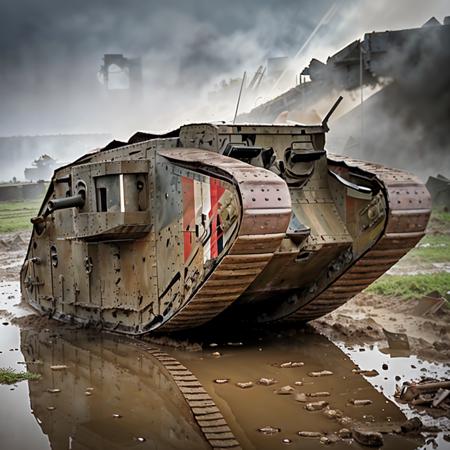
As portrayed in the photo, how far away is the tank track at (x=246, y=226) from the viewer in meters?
7.33

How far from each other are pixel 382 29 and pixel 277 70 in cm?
356

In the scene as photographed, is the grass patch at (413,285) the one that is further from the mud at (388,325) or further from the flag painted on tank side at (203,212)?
the flag painted on tank side at (203,212)

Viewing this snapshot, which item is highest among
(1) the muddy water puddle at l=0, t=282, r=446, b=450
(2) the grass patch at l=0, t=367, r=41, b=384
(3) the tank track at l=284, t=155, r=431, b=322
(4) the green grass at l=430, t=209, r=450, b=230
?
(3) the tank track at l=284, t=155, r=431, b=322

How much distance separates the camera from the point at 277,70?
22.2 metres

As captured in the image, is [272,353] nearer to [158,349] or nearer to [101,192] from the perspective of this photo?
[158,349]

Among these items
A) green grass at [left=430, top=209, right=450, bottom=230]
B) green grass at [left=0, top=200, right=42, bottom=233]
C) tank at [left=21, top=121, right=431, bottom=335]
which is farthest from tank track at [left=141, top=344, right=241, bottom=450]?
green grass at [left=0, top=200, right=42, bottom=233]

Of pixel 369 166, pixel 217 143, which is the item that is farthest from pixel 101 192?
pixel 369 166

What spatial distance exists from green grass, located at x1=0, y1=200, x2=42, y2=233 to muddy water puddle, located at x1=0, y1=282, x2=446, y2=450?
39.8ft

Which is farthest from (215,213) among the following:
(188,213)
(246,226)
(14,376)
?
(14,376)

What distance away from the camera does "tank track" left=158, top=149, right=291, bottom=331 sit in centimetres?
733

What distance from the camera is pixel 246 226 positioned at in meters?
7.30

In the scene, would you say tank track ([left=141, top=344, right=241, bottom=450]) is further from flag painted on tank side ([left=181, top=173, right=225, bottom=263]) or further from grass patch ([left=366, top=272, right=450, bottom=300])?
grass patch ([left=366, top=272, right=450, bottom=300])

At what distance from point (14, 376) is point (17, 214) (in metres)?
16.6

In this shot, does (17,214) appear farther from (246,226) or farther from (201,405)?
(201,405)
